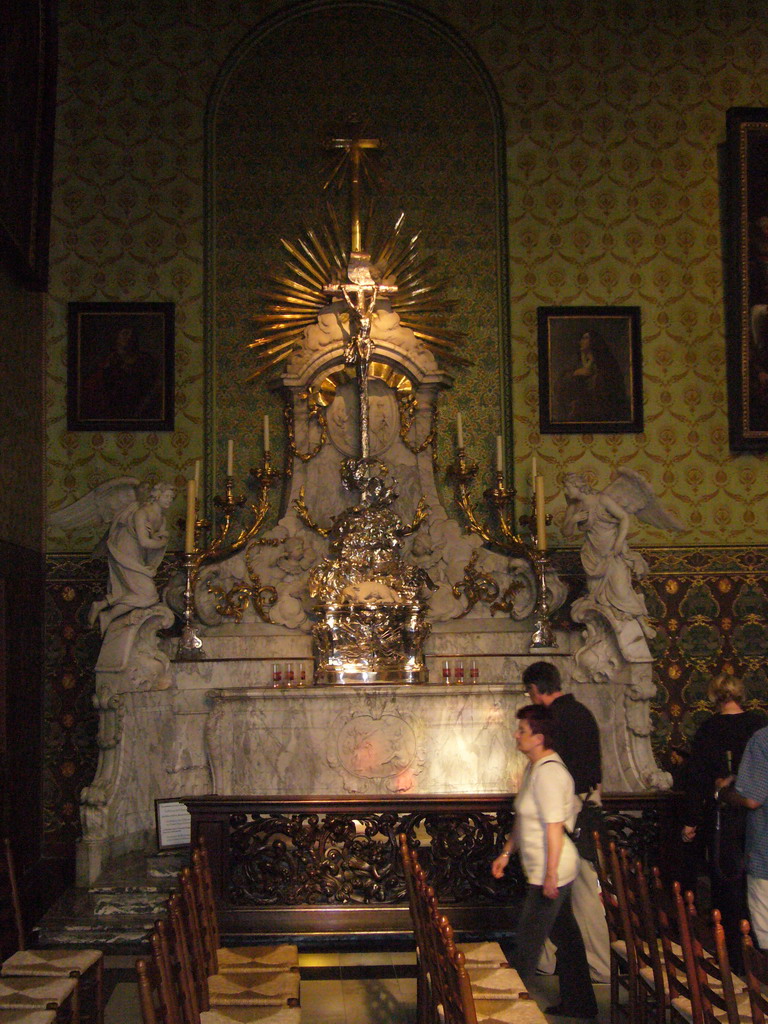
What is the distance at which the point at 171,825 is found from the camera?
779 cm

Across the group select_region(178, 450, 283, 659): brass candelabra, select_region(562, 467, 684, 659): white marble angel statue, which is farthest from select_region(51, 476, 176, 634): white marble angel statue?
select_region(562, 467, 684, 659): white marble angel statue

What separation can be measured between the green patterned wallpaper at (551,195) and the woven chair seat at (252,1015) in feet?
18.7

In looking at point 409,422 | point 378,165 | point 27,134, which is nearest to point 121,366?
point 27,134

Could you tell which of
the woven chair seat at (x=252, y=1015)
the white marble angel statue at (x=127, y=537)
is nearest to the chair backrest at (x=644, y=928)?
the woven chair seat at (x=252, y=1015)

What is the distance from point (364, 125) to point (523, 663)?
4410mm

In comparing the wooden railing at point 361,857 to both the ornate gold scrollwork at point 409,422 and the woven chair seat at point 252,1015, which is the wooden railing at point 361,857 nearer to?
the woven chair seat at point 252,1015

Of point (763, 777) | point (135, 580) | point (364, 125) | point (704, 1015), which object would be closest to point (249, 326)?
point (364, 125)

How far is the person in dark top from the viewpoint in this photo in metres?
5.90

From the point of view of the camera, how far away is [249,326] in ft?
32.1

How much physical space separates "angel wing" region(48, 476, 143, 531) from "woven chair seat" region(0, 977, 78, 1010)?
426 centimetres

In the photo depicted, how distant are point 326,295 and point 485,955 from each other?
5.99 m

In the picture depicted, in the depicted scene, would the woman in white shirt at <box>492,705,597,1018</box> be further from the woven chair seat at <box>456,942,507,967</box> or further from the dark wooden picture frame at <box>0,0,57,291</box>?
the dark wooden picture frame at <box>0,0,57,291</box>

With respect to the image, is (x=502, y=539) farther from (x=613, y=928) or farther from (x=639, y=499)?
(x=613, y=928)

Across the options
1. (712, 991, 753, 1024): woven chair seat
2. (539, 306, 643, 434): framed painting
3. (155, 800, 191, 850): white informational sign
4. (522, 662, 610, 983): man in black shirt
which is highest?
(539, 306, 643, 434): framed painting
